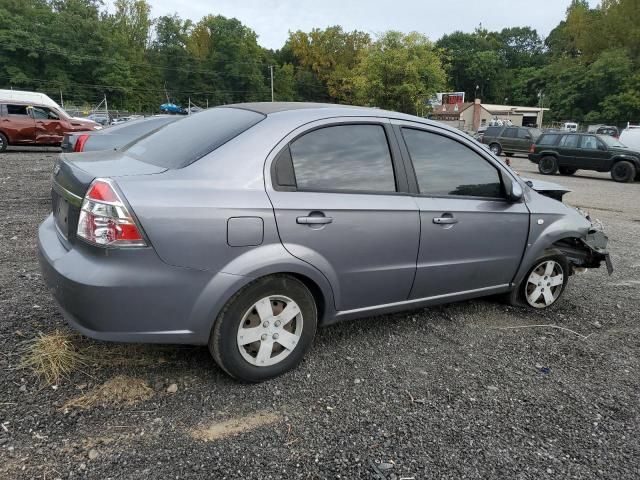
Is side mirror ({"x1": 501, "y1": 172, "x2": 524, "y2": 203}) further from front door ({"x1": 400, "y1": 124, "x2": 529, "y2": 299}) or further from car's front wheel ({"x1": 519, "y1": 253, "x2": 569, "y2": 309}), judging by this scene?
car's front wheel ({"x1": 519, "y1": 253, "x2": 569, "y2": 309})

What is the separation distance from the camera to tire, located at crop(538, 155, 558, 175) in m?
18.3

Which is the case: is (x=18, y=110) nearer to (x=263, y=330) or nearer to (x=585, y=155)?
(x=263, y=330)

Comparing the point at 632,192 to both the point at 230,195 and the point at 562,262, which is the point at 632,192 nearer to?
the point at 562,262

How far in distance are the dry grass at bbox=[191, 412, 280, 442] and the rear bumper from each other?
0.45 meters

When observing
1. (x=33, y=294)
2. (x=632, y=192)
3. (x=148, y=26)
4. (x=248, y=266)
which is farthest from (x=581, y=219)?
(x=148, y=26)

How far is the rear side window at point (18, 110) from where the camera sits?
15.4 m

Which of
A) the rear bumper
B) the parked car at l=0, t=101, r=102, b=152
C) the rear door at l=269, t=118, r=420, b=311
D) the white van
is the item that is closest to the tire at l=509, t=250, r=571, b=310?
the rear door at l=269, t=118, r=420, b=311

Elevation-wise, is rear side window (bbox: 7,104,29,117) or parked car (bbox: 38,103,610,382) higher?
rear side window (bbox: 7,104,29,117)

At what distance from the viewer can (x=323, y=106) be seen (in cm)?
329

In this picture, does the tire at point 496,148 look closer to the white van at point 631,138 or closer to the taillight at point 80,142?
the white van at point 631,138

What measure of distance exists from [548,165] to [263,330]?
60.5 feet

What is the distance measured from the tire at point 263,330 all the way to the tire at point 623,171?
17.6 m

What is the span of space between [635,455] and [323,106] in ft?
8.86

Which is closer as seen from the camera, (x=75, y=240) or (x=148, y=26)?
(x=75, y=240)
